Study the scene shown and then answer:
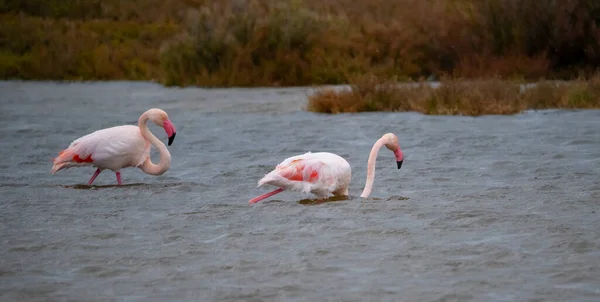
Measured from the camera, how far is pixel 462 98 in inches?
802

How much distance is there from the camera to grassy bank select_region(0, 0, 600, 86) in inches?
1067

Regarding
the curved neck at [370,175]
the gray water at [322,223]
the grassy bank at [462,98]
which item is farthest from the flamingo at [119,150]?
the grassy bank at [462,98]

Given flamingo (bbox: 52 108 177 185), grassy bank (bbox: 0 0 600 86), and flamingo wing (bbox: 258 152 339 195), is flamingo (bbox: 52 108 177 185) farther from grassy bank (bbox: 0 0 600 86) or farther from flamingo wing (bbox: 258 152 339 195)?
grassy bank (bbox: 0 0 600 86)

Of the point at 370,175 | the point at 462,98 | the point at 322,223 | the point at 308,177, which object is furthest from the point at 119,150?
the point at 462,98

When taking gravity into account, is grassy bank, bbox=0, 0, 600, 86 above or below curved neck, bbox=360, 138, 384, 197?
below

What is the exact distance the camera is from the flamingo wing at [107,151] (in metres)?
12.8

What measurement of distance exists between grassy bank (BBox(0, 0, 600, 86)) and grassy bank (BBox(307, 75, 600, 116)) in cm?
269

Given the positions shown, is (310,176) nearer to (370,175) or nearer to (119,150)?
(370,175)

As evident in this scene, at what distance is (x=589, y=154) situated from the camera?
14781 mm

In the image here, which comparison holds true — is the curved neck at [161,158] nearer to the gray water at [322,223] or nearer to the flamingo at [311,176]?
the gray water at [322,223]

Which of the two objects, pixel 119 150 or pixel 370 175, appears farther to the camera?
pixel 119 150

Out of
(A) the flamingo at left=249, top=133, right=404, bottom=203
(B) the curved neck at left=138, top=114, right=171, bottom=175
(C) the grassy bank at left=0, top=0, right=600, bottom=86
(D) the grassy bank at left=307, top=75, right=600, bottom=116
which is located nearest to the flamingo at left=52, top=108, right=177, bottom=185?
(B) the curved neck at left=138, top=114, right=171, bottom=175

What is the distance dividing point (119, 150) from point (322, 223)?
3.60 m

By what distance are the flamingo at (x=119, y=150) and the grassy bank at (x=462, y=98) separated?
8.45 meters
